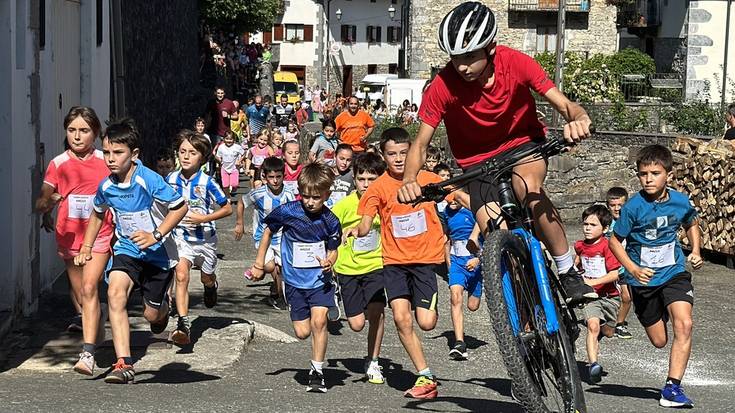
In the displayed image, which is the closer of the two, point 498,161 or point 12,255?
point 498,161

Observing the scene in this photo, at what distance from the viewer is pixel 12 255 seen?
1109 cm

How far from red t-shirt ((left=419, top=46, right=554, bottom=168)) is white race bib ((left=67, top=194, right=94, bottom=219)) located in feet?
11.2

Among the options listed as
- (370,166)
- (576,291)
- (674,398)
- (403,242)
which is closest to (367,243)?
(403,242)

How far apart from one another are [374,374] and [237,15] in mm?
48050

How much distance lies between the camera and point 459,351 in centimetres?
1131

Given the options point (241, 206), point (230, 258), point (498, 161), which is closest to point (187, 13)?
point (230, 258)

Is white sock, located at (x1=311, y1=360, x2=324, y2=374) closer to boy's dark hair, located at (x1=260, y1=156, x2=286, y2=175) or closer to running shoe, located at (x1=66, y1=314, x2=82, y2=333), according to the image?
running shoe, located at (x1=66, y1=314, x2=82, y2=333)

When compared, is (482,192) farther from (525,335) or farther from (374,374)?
(374,374)

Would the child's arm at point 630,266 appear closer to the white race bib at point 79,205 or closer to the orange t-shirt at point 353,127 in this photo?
the white race bib at point 79,205

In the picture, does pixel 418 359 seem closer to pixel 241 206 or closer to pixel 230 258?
pixel 241 206

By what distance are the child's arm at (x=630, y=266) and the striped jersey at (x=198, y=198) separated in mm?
3667

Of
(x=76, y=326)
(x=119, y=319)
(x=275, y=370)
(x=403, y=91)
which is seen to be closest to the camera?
(x=119, y=319)

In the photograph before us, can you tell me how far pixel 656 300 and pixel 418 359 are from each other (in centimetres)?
159

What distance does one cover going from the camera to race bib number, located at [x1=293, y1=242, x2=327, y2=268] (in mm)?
9766
